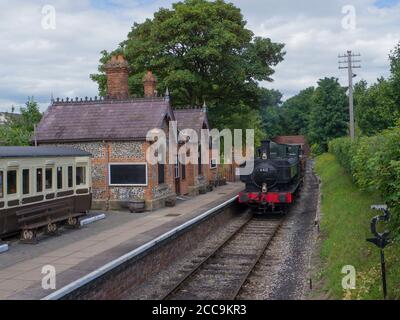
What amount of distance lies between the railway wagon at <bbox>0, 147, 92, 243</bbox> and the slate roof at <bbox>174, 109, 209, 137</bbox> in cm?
1061

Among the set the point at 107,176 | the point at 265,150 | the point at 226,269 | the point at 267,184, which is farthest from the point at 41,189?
the point at 265,150

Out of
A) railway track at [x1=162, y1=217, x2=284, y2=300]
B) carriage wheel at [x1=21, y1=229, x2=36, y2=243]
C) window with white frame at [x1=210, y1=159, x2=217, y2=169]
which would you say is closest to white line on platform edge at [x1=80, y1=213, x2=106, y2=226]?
carriage wheel at [x1=21, y1=229, x2=36, y2=243]

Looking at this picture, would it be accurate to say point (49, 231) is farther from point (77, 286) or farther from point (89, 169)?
point (77, 286)

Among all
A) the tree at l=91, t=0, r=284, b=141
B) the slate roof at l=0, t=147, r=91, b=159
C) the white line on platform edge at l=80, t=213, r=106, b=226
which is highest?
the tree at l=91, t=0, r=284, b=141

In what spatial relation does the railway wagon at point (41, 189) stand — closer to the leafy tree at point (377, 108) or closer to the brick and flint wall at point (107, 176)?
the brick and flint wall at point (107, 176)

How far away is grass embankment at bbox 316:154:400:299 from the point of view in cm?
880

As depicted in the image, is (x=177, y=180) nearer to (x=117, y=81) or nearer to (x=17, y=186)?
(x=117, y=81)

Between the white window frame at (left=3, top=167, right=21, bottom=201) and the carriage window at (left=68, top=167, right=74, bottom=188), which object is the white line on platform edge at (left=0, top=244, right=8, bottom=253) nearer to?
the white window frame at (left=3, top=167, right=21, bottom=201)

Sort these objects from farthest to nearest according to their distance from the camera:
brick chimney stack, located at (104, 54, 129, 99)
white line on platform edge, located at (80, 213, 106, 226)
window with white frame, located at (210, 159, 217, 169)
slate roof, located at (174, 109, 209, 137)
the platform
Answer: window with white frame, located at (210, 159, 217, 169) → slate roof, located at (174, 109, 209, 137) → brick chimney stack, located at (104, 54, 129, 99) → white line on platform edge, located at (80, 213, 106, 226) → the platform


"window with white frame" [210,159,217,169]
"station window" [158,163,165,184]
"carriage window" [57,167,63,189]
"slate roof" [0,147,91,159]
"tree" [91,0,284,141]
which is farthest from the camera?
"window with white frame" [210,159,217,169]

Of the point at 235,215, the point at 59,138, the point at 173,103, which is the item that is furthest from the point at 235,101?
the point at 59,138

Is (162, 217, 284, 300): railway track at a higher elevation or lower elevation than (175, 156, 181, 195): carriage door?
lower

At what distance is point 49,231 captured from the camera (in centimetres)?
1458

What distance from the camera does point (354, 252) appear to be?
441 inches
